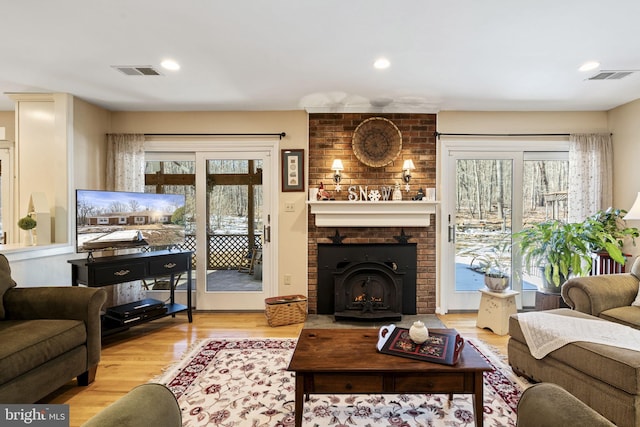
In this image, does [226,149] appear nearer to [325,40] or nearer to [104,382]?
[325,40]

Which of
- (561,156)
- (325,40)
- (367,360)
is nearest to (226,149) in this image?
(325,40)

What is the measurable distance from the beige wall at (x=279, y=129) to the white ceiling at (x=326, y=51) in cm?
26

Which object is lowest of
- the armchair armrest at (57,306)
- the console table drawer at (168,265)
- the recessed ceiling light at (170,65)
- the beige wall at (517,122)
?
the armchair armrest at (57,306)

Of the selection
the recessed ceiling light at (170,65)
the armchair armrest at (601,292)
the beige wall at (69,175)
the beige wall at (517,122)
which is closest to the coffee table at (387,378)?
the armchair armrest at (601,292)

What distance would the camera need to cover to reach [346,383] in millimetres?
1668

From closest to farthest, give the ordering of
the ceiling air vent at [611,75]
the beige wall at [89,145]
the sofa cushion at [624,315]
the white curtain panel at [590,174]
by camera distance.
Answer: the sofa cushion at [624,315]
the ceiling air vent at [611,75]
the beige wall at [89,145]
the white curtain panel at [590,174]

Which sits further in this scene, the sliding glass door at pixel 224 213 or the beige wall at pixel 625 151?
the sliding glass door at pixel 224 213

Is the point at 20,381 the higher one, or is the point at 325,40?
the point at 325,40

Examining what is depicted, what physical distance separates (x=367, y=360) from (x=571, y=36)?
8.35 feet

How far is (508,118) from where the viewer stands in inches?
152

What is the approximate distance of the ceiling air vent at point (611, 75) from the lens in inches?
110

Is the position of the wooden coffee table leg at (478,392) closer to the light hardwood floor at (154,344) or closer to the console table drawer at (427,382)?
the console table drawer at (427,382)

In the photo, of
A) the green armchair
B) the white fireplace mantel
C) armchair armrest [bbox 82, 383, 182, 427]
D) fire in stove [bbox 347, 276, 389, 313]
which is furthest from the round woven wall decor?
armchair armrest [bbox 82, 383, 182, 427]

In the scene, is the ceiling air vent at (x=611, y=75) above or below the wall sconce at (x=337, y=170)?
above
